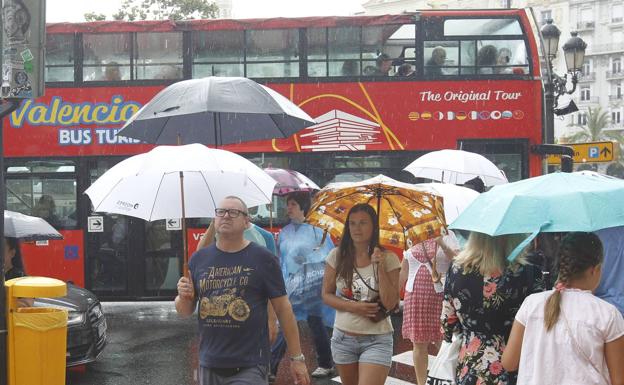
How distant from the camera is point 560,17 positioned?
89.0m

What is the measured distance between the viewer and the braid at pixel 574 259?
11.6ft

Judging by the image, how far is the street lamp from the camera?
13.6m

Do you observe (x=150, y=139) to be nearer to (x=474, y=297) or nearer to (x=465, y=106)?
(x=474, y=297)

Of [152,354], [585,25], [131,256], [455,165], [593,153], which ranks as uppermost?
[585,25]

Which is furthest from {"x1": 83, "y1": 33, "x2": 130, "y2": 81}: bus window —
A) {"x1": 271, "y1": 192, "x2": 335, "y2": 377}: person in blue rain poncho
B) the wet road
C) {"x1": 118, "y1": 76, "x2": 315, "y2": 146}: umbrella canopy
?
{"x1": 118, "y1": 76, "x2": 315, "y2": 146}: umbrella canopy

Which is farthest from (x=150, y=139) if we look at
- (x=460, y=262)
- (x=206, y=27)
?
(x=206, y=27)

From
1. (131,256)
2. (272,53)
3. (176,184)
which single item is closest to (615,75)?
(272,53)

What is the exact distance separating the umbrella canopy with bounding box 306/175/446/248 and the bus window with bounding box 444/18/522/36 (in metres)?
6.65

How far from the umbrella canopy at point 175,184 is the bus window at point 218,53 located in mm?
6911

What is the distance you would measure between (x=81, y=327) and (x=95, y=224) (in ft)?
14.1

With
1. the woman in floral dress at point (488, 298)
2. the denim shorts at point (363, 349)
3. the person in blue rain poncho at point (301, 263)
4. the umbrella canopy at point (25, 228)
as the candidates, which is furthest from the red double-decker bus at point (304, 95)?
the woman in floral dress at point (488, 298)

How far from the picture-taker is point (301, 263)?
314 inches

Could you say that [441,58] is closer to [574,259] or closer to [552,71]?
[552,71]

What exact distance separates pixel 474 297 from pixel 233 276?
125cm
